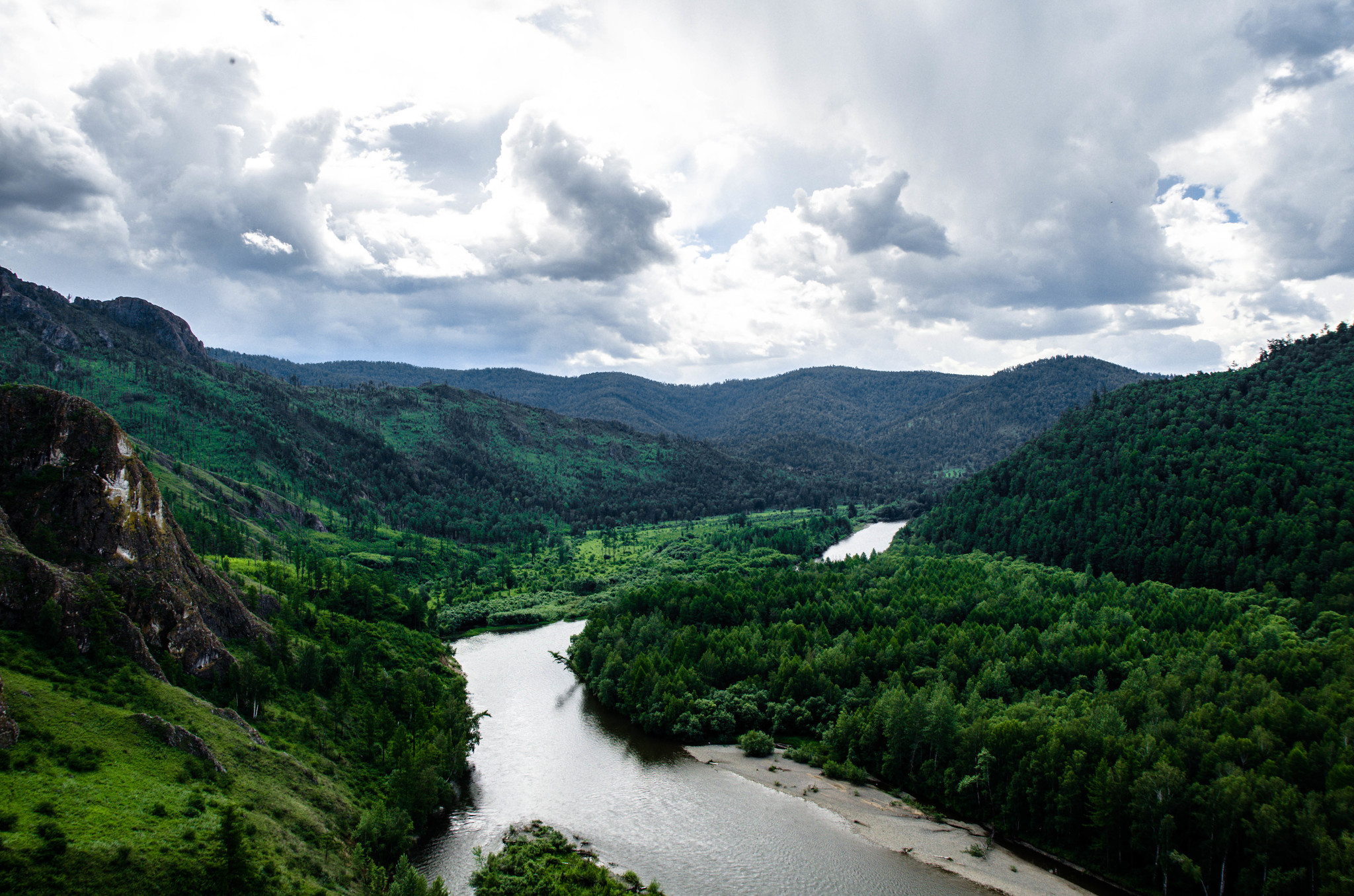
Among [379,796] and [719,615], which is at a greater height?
[719,615]

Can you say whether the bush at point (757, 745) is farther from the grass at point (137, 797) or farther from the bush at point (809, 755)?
the grass at point (137, 797)

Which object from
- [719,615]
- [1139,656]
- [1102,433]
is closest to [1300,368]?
[1102,433]

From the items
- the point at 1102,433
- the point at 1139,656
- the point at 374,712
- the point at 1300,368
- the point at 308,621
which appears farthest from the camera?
the point at 1102,433

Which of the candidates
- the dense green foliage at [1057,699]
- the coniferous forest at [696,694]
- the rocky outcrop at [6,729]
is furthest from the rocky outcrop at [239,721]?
the dense green foliage at [1057,699]

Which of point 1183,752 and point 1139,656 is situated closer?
point 1183,752

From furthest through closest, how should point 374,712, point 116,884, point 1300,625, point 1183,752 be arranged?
1. point 1300,625
2. point 374,712
3. point 1183,752
4. point 116,884

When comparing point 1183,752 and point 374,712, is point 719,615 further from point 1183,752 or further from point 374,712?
point 1183,752

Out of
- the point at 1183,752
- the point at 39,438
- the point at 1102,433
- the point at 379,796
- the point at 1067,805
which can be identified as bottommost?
the point at 379,796

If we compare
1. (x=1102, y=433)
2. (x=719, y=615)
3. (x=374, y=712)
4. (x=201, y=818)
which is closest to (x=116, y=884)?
(x=201, y=818)
